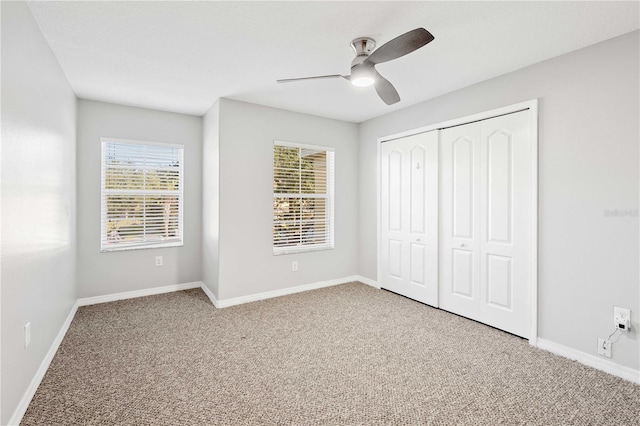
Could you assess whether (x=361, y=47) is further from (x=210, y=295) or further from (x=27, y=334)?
(x=210, y=295)

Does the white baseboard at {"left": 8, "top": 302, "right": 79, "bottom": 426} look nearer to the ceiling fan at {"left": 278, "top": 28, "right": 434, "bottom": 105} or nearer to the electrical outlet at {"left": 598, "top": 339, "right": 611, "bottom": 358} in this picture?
the ceiling fan at {"left": 278, "top": 28, "right": 434, "bottom": 105}

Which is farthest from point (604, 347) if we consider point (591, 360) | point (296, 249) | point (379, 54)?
point (296, 249)

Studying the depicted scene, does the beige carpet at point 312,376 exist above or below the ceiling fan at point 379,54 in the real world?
below

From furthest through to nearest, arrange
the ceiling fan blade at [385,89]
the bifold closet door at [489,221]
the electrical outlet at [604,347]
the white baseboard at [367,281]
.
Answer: the white baseboard at [367,281] → the bifold closet door at [489,221] → the ceiling fan blade at [385,89] → the electrical outlet at [604,347]

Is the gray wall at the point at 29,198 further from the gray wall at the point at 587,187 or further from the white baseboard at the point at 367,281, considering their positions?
the gray wall at the point at 587,187

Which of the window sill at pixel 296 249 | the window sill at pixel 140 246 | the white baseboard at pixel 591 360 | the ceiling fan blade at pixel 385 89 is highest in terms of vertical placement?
the ceiling fan blade at pixel 385 89

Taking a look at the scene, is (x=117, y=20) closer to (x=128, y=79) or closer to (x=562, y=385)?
(x=128, y=79)

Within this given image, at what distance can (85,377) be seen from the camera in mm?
2311

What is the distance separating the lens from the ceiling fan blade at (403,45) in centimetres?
185

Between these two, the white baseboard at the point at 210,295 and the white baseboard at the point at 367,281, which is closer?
the white baseboard at the point at 210,295

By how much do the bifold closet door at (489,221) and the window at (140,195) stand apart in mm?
3519

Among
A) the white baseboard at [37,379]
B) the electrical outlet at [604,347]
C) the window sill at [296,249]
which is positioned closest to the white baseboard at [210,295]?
the window sill at [296,249]

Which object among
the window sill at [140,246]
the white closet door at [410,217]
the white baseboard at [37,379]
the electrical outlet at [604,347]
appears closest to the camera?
the white baseboard at [37,379]

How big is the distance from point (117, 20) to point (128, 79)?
3.83 ft
